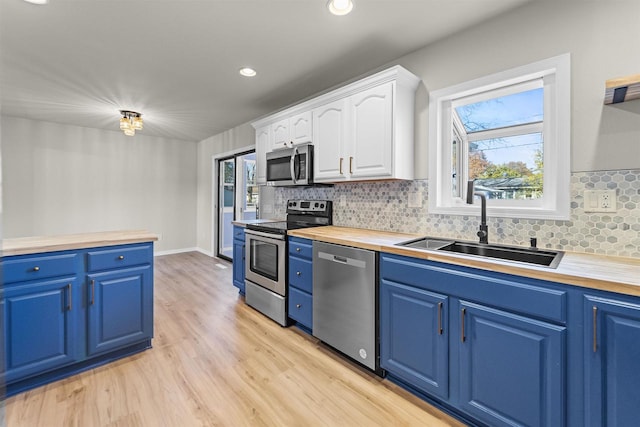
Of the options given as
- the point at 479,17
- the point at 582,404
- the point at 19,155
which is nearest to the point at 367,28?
the point at 479,17

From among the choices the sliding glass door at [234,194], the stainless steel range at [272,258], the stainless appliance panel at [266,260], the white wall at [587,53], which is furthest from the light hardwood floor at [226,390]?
the sliding glass door at [234,194]

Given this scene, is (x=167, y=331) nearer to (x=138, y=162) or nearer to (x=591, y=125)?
(x=591, y=125)

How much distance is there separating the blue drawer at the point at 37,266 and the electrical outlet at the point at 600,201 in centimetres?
319

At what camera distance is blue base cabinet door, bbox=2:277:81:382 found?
1.71 m

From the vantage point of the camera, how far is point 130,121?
3947 millimetres

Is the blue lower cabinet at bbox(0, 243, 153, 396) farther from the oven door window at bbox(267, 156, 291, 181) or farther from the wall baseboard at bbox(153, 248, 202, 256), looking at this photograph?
the wall baseboard at bbox(153, 248, 202, 256)

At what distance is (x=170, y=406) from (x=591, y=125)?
9.54 feet

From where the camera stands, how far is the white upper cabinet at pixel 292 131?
2942 mm

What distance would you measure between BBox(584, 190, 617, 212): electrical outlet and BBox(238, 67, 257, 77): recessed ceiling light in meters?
2.78

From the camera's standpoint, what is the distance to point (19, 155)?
439 centimetres

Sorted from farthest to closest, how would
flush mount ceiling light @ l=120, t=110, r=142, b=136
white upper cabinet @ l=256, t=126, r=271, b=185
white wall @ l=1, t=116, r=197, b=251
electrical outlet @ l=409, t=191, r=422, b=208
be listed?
1. white wall @ l=1, t=116, r=197, b=251
2. flush mount ceiling light @ l=120, t=110, r=142, b=136
3. white upper cabinet @ l=256, t=126, r=271, b=185
4. electrical outlet @ l=409, t=191, r=422, b=208

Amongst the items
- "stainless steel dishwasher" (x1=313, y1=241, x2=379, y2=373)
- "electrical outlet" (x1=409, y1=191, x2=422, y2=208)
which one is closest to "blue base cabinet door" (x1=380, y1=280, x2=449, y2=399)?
"stainless steel dishwasher" (x1=313, y1=241, x2=379, y2=373)

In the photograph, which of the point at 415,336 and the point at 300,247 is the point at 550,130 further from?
the point at 300,247

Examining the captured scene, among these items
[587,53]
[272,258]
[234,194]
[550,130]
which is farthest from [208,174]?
[587,53]
